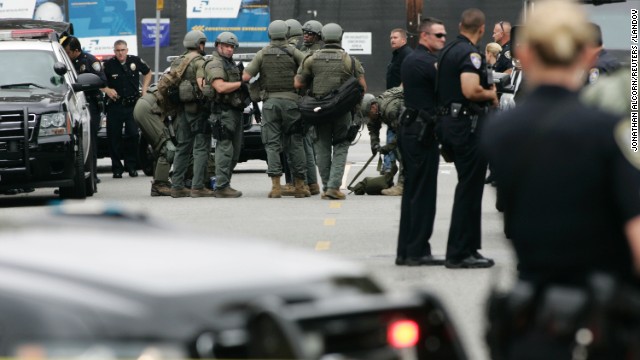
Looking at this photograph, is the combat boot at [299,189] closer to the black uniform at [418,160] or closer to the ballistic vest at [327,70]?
the ballistic vest at [327,70]

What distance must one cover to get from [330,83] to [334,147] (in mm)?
820

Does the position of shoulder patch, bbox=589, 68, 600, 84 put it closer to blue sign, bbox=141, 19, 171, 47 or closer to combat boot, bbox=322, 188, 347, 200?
combat boot, bbox=322, 188, 347, 200

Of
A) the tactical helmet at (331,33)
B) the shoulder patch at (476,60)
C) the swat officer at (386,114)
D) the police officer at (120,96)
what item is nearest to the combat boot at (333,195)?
the swat officer at (386,114)

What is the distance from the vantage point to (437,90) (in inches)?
461

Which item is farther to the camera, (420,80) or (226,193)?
(226,193)

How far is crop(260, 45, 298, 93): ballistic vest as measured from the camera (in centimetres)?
1811

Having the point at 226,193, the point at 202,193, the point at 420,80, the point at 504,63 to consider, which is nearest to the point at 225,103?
the point at 226,193

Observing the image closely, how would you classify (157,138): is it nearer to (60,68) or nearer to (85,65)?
(60,68)

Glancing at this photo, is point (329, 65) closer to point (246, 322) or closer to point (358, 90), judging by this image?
point (358, 90)

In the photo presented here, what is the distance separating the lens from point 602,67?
11.2 m

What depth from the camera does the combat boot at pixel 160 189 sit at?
19.3m

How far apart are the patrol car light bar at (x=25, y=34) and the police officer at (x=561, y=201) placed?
1546 centimetres

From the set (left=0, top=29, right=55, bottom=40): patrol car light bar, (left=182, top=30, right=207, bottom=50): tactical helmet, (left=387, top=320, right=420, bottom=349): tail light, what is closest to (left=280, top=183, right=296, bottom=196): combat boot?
(left=182, top=30, right=207, bottom=50): tactical helmet

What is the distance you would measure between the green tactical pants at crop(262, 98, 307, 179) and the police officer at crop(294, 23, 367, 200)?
266 mm
